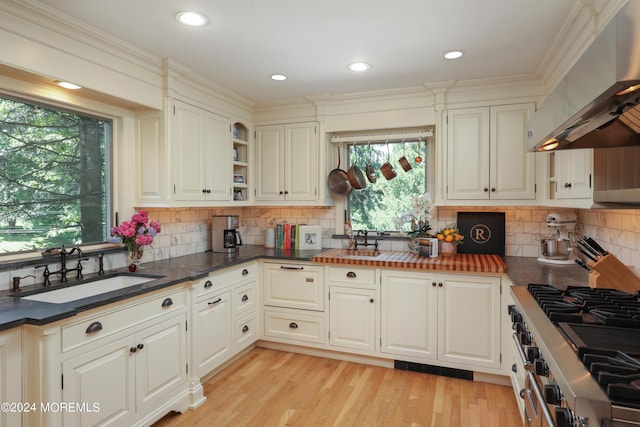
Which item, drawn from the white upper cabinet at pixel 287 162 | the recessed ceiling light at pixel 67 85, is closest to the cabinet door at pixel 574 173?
the white upper cabinet at pixel 287 162

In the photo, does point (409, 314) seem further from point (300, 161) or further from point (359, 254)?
point (300, 161)

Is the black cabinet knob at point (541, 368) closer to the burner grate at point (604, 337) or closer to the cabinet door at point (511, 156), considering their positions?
the burner grate at point (604, 337)

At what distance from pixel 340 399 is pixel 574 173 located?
208 cm

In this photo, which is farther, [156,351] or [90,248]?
[90,248]

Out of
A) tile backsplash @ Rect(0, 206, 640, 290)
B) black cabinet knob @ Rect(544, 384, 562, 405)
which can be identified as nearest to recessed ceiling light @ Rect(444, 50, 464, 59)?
tile backsplash @ Rect(0, 206, 640, 290)

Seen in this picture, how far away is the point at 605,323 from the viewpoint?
4.37ft

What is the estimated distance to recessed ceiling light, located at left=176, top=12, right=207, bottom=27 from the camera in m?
2.01

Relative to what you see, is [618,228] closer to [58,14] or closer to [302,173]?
[302,173]

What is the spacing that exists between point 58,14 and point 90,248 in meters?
1.43

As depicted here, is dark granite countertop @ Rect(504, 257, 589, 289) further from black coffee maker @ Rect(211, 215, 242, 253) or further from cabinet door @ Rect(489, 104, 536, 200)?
black coffee maker @ Rect(211, 215, 242, 253)

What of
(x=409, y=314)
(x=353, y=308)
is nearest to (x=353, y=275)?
(x=353, y=308)

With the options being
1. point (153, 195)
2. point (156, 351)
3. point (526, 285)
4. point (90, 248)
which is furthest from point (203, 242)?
point (526, 285)

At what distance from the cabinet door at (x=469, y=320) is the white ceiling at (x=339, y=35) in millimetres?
1593

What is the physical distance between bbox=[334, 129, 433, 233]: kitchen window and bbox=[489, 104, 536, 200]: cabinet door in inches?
24.3
